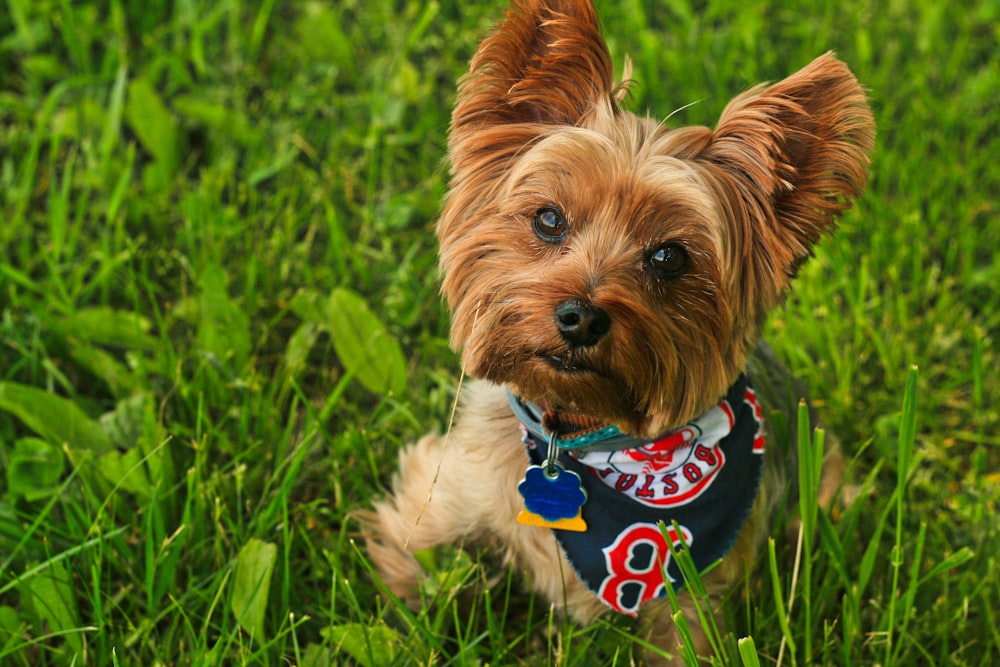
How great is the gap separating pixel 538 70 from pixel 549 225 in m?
0.42

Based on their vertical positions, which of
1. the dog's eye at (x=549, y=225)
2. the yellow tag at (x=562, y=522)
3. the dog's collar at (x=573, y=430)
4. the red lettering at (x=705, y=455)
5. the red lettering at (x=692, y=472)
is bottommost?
the yellow tag at (x=562, y=522)

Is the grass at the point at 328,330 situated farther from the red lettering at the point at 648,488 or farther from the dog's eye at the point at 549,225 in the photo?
the dog's eye at the point at 549,225

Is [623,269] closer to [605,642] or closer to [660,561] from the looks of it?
[660,561]

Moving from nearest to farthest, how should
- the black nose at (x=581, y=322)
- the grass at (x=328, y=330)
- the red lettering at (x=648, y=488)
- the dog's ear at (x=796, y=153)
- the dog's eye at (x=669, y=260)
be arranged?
the black nose at (x=581, y=322)
the dog's ear at (x=796, y=153)
the dog's eye at (x=669, y=260)
the red lettering at (x=648, y=488)
the grass at (x=328, y=330)

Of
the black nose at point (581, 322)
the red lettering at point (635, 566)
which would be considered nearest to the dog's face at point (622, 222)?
the black nose at point (581, 322)

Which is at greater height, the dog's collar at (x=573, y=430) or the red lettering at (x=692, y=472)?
the dog's collar at (x=573, y=430)

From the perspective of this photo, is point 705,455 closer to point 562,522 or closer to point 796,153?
point 562,522

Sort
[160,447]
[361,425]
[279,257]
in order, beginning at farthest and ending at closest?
1. [279,257]
2. [361,425]
3. [160,447]

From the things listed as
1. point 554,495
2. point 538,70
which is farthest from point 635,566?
point 538,70

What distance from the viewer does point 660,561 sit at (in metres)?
2.87

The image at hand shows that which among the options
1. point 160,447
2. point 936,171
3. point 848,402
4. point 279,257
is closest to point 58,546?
point 160,447

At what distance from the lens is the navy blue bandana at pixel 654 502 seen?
2.81 meters

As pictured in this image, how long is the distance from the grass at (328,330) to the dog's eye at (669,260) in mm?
668

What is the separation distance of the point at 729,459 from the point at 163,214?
2.74 m
